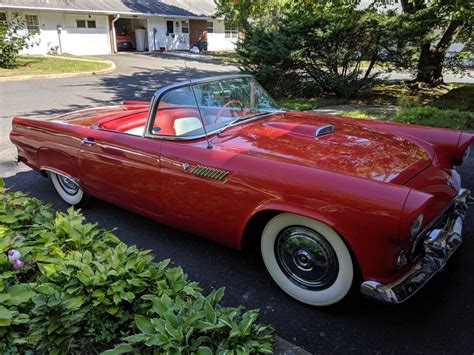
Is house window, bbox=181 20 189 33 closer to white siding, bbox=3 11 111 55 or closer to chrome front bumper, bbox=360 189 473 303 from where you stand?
white siding, bbox=3 11 111 55

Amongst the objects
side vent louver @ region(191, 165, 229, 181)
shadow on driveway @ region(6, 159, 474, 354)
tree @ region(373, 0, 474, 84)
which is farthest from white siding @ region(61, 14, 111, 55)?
side vent louver @ region(191, 165, 229, 181)

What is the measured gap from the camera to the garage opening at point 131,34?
2800 centimetres

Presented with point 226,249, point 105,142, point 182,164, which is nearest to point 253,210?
point 182,164

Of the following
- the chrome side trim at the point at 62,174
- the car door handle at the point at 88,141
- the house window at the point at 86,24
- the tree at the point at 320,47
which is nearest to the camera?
the car door handle at the point at 88,141

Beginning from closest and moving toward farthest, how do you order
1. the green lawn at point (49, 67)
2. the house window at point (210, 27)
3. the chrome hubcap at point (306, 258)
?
the chrome hubcap at point (306, 258)
the green lawn at point (49, 67)
the house window at point (210, 27)

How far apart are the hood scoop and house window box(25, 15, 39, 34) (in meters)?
23.4

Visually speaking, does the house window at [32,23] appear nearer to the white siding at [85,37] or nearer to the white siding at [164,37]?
the white siding at [85,37]

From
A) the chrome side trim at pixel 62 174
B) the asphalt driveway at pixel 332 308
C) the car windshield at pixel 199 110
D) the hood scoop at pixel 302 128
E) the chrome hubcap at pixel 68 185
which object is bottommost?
the asphalt driveway at pixel 332 308

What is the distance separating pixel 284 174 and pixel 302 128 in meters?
0.88

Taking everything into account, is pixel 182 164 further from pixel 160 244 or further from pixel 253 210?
pixel 160 244

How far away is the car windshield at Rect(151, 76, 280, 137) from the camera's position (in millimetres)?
3131

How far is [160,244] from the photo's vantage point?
3422 millimetres

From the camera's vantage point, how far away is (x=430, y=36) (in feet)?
30.8

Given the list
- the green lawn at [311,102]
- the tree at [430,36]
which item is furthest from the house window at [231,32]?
the green lawn at [311,102]
